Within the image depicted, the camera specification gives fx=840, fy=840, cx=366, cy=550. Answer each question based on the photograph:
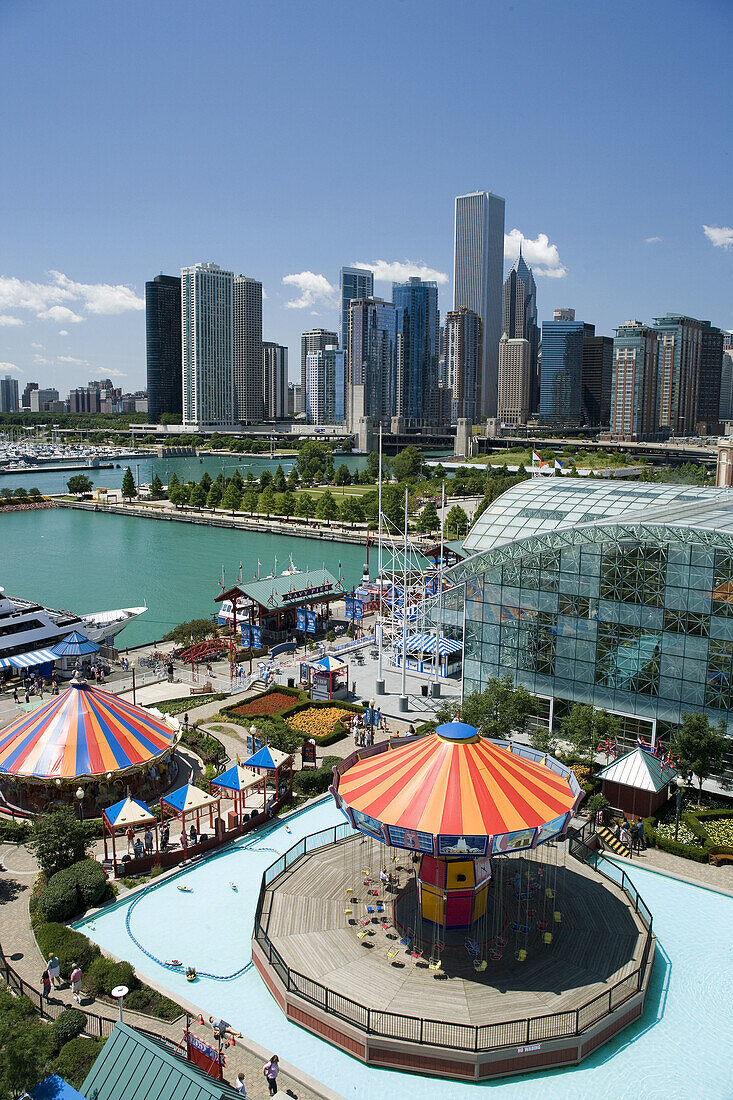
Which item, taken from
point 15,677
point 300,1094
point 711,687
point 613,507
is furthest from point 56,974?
point 613,507

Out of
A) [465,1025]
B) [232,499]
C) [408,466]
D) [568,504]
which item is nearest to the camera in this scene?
[465,1025]

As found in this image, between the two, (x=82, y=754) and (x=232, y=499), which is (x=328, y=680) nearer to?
(x=82, y=754)

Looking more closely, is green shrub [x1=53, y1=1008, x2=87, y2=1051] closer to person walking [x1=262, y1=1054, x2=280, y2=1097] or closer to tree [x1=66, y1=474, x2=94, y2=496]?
person walking [x1=262, y1=1054, x2=280, y2=1097]

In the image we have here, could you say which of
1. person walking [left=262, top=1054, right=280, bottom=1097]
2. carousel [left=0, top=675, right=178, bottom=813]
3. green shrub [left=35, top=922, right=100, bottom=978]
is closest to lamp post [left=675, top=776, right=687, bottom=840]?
person walking [left=262, top=1054, right=280, bottom=1097]

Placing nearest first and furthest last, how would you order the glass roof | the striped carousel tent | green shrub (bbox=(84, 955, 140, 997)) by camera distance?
green shrub (bbox=(84, 955, 140, 997)) → the striped carousel tent → the glass roof

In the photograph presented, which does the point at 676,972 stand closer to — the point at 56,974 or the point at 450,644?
the point at 56,974

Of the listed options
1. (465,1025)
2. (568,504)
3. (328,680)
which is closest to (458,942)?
(465,1025)
